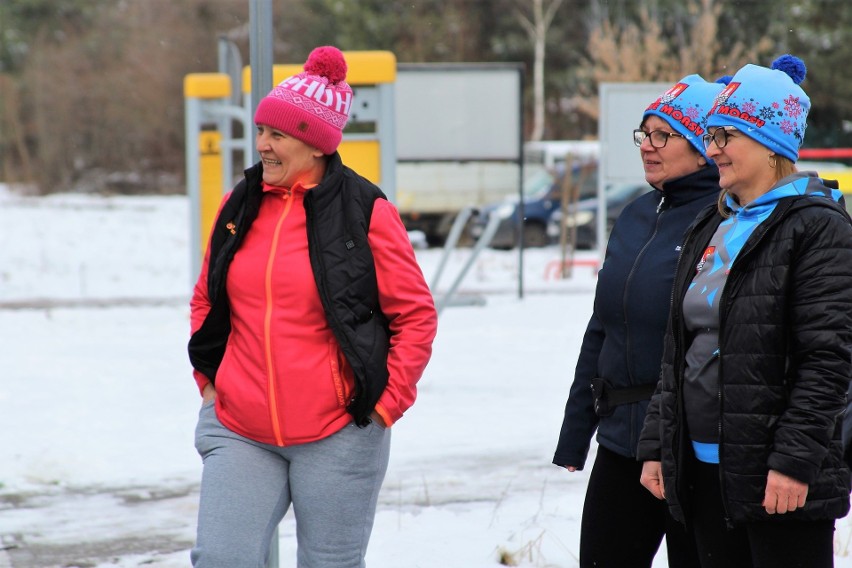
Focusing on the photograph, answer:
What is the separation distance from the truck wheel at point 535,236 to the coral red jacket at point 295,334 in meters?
17.7

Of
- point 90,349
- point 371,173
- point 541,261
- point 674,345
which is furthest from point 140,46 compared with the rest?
point 674,345

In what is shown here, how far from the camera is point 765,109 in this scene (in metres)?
2.67

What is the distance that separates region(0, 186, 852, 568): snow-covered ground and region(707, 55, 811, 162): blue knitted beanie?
87.6 inches

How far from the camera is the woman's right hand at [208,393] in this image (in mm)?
3186

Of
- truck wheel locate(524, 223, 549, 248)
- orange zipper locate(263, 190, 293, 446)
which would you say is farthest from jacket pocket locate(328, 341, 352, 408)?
truck wheel locate(524, 223, 549, 248)

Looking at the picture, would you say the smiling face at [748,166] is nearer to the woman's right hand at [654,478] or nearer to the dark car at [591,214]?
the woman's right hand at [654,478]

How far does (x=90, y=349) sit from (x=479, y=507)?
17.8 ft

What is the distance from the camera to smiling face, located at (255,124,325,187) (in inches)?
122

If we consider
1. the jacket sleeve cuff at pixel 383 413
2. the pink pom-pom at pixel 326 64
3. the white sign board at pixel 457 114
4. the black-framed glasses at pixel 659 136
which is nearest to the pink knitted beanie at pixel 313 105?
the pink pom-pom at pixel 326 64

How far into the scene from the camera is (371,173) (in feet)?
25.0

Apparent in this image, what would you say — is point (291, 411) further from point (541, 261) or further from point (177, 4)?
point (177, 4)

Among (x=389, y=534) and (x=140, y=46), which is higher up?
(x=140, y=46)

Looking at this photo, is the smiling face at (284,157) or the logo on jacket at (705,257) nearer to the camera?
the logo on jacket at (705,257)

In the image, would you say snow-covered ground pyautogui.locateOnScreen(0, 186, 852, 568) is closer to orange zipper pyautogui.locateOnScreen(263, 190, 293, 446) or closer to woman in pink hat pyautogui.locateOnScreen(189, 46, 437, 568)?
woman in pink hat pyautogui.locateOnScreen(189, 46, 437, 568)
